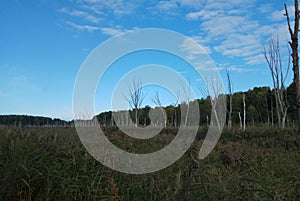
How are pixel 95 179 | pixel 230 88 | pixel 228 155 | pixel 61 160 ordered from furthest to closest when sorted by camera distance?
pixel 230 88
pixel 228 155
pixel 61 160
pixel 95 179

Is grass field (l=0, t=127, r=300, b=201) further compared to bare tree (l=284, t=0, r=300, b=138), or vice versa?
bare tree (l=284, t=0, r=300, b=138)

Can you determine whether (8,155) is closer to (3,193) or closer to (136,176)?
(3,193)

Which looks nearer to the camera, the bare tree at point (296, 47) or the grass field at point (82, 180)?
the grass field at point (82, 180)

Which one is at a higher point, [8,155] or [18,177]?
[8,155]

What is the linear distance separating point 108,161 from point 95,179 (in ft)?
1.54

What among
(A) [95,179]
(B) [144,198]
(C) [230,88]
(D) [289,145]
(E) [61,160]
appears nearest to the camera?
(B) [144,198]

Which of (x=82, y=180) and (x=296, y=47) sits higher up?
(x=296, y=47)

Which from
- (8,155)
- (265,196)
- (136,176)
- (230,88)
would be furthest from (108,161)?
(230,88)

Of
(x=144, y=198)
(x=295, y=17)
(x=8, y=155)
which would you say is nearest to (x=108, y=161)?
(x=144, y=198)

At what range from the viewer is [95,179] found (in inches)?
108

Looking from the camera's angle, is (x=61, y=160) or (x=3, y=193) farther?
(x=61, y=160)

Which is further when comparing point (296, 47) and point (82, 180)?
point (296, 47)

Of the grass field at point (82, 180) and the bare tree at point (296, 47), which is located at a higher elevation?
the bare tree at point (296, 47)

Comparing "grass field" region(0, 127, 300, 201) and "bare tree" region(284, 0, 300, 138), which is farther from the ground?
"bare tree" region(284, 0, 300, 138)
